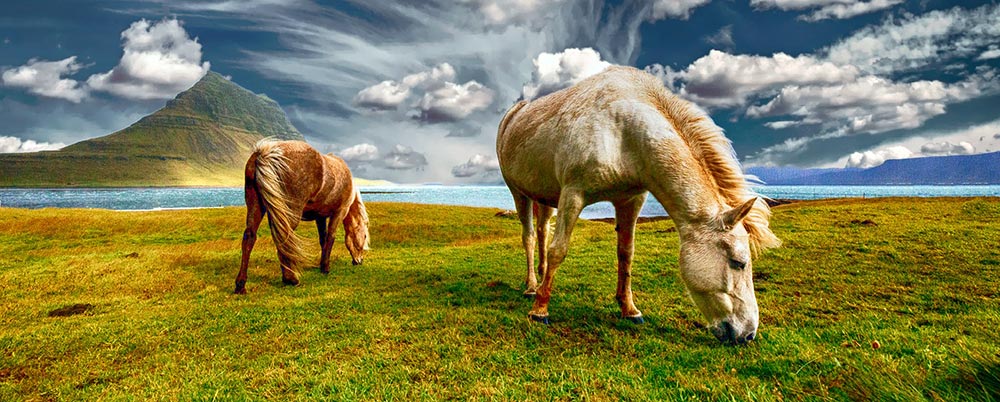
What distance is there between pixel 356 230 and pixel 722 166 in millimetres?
9056

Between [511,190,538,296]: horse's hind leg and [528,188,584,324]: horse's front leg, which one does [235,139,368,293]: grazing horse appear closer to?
[511,190,538,296]: horse's hind leg

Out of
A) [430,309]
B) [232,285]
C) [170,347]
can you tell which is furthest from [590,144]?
[232,285]

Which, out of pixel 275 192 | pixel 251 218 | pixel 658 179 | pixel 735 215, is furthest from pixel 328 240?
pixel 735 215

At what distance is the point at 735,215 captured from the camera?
400 centimetres

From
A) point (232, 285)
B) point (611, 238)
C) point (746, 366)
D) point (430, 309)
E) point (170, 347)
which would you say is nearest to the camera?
point (746, 366)

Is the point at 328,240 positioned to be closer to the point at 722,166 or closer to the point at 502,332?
the point at 502,332

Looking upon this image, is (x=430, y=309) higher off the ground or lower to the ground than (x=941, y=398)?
lower

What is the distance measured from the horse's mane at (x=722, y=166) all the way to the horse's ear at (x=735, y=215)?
34 cm

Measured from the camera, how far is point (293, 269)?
7.96m

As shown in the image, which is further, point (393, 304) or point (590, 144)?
point (393, 304)

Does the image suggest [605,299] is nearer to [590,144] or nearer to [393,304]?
[590,144]

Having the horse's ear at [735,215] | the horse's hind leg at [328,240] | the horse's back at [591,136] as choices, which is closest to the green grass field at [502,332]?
the horse's hind leg at [328,240]

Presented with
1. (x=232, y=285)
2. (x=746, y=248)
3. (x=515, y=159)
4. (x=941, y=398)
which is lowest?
(x=232, y=285)

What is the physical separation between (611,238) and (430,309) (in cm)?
851
